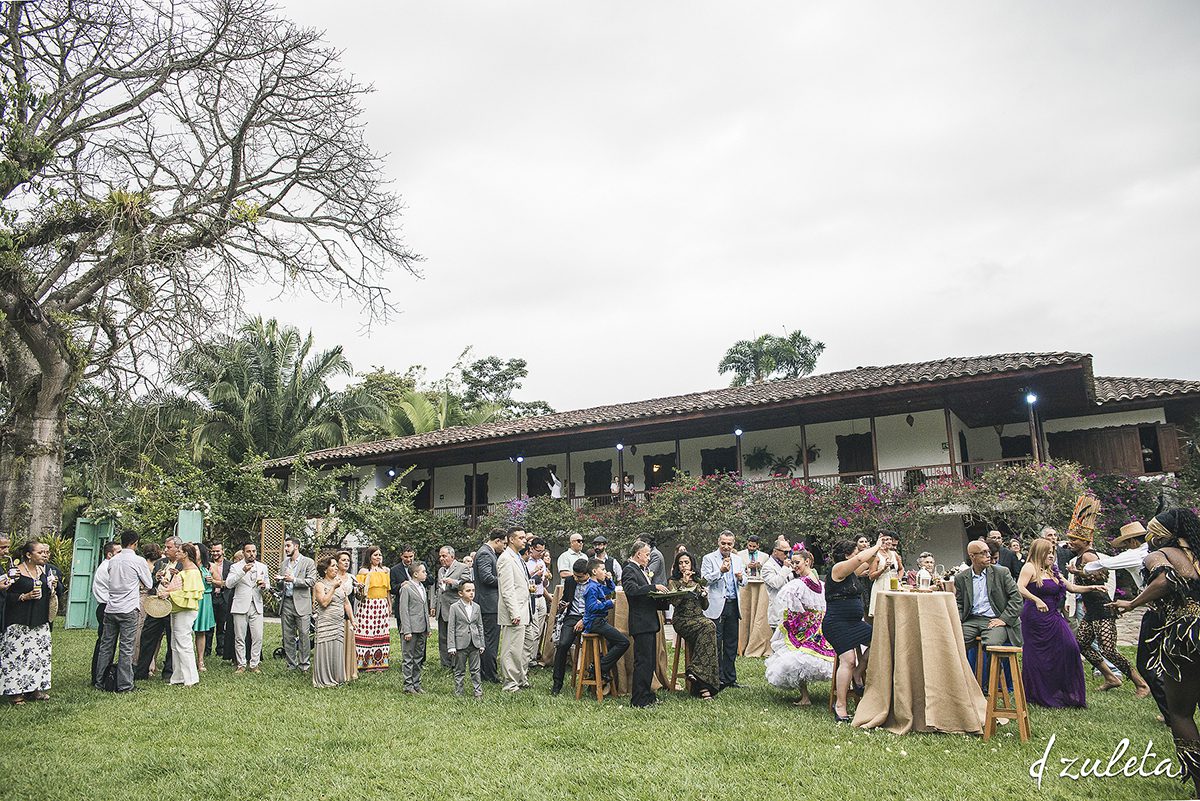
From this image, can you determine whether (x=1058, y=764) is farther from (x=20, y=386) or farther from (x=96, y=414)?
(x=20, y=386)

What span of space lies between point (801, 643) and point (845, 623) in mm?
625

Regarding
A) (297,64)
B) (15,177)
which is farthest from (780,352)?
(15,177)

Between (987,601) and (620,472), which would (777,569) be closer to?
(987,601)

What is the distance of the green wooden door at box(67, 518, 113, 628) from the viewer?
14930mm

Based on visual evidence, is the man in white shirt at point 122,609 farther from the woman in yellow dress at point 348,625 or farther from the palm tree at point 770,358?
the palm tree at point 770,358

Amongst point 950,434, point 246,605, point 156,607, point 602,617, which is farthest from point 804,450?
point 156,607

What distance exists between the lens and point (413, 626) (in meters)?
8.68

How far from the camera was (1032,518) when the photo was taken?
1480 cm

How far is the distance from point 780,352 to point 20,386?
3103 cm

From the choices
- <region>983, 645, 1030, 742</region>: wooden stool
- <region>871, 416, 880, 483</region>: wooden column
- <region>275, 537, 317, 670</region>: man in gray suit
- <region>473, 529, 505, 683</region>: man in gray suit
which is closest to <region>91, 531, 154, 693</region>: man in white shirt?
<region>275, 537, 317, 670</region>: man in gray suit

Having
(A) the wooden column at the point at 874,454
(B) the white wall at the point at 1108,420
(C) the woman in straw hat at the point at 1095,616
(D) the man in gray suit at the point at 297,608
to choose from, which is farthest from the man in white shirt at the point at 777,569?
(B) the white wall at the point at 1108,420

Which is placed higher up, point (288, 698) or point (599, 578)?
point (599, 578)

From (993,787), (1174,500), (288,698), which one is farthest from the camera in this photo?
(1174,500)

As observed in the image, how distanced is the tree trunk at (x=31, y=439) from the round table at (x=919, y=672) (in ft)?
44.1
